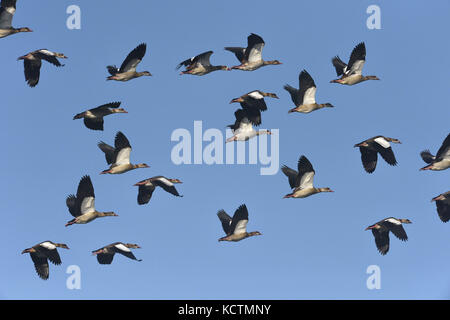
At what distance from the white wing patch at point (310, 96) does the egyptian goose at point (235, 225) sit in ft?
18.9

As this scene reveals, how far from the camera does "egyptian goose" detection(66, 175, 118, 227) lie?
32672 millimetres

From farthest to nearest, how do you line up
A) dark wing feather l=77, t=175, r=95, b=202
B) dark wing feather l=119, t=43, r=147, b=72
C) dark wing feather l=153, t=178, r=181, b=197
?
1. dark wing feather l=119, t=43, r=147, b=72
2. dark wing feather l=153, t=178, r=181, b=197
3. dark wing feather l=77, t=175, r=95, b=202

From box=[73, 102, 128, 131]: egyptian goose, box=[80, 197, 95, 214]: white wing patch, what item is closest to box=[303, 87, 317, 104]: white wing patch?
box=[73, 102, 128, 131]: egyptian goose

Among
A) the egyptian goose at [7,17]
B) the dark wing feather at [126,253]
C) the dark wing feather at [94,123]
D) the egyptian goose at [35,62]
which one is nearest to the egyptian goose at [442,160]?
the dark wing feather at [126,253]

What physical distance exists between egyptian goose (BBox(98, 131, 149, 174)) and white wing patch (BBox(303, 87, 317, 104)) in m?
7.77

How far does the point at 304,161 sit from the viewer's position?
33.2m

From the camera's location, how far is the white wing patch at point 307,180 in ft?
111

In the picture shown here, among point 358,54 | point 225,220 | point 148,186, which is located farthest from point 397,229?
point 148,186

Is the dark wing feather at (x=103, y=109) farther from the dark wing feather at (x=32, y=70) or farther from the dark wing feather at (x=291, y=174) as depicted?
the dark wing feather at (x=291, y=174)

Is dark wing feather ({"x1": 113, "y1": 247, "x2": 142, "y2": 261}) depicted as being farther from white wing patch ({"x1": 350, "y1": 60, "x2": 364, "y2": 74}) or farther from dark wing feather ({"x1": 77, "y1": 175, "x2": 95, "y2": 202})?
white wing patch ({"x1": 350, "y1": 60, "x2": 364, "y2": 74})

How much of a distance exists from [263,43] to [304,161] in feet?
19.3

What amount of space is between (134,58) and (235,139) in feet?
18.5
